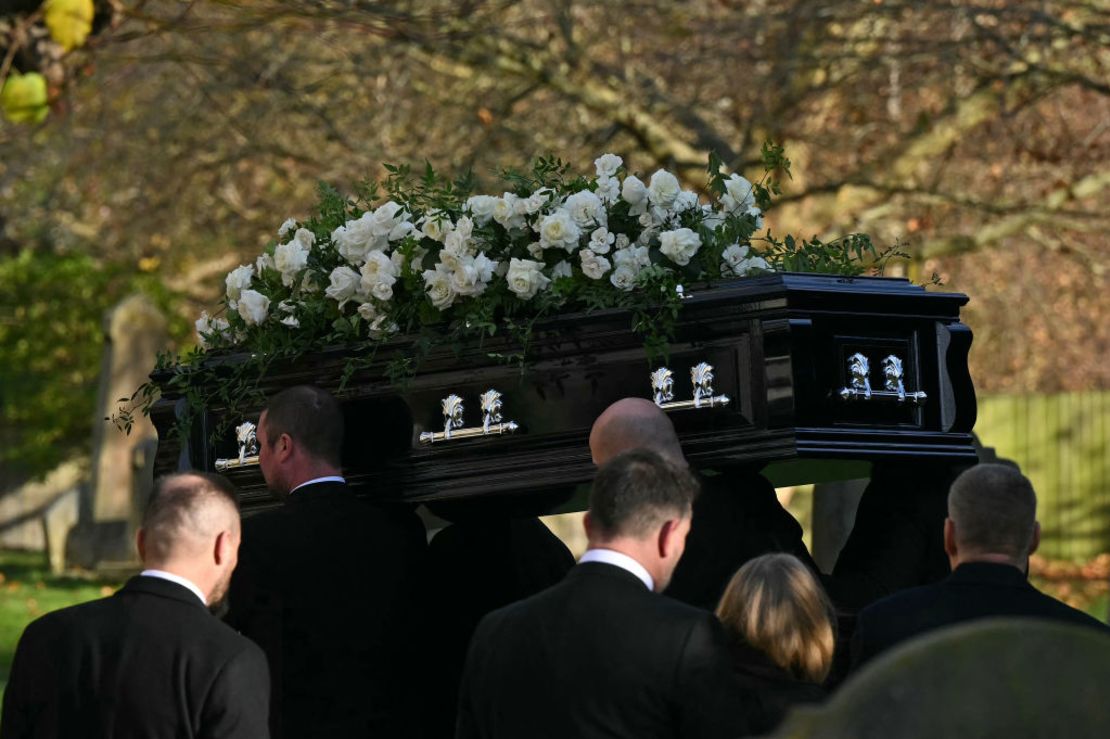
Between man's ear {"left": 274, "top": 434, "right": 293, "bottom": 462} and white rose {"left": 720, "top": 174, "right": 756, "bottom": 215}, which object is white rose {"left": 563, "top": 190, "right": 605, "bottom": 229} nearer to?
white rose {"left": 720, "top": 174, "right": 756, "bottom": 215}

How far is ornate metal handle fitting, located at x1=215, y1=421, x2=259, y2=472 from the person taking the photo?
19.1 feet

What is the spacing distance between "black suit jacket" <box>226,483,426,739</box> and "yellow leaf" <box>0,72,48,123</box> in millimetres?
3633

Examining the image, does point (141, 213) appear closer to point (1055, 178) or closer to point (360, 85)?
point (360, 85)

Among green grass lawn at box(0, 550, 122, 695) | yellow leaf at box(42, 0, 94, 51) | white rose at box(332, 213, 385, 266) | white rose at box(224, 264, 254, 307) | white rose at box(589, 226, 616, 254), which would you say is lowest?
green grass lawn at box(0, 550, 122, 695)

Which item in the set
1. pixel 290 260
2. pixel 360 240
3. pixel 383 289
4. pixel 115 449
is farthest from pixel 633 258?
pixel 115 449

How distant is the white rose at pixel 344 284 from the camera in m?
5.61

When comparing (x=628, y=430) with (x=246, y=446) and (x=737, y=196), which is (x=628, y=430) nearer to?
(x=737, y=196)

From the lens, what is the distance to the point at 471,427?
5.41 meters

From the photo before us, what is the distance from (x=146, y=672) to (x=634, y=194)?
6.98ft

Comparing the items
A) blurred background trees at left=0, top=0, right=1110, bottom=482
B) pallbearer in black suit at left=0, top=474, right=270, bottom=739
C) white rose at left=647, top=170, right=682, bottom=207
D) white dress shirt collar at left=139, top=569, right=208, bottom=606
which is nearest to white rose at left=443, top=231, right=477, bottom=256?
white rose at left=647, top=170, right=682, bottom=207

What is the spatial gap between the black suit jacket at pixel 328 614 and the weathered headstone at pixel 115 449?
12.4 meters

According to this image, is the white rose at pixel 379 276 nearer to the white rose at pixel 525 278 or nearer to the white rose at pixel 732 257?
the white rose at pixel 525 278

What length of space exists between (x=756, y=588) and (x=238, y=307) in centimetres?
243

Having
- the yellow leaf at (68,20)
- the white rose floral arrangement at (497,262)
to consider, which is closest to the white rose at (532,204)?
the white rose floral arrangement at (497,262)
